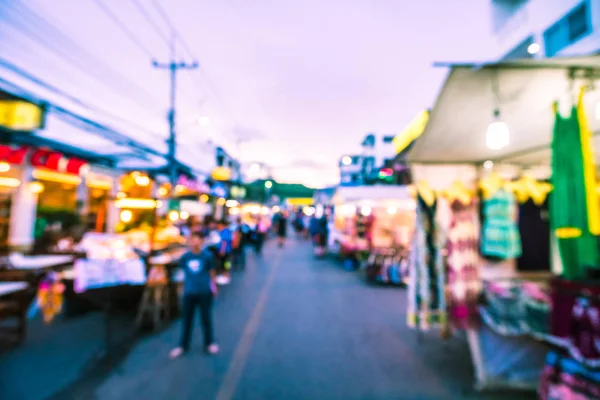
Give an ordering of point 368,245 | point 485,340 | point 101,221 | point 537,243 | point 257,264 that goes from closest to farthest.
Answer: point 485,340
point 537,243
point 368,245
point 257,264
point 101,221

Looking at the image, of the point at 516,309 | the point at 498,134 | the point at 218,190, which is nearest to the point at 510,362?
the point at 516,309

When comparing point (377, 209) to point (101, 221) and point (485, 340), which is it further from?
point (101, 221)

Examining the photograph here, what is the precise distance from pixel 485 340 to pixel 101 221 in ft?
50.6

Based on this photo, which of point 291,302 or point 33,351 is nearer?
point 33,351

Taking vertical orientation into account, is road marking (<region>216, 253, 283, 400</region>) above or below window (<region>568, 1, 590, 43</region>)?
below

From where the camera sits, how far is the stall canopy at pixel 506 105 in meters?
2.51

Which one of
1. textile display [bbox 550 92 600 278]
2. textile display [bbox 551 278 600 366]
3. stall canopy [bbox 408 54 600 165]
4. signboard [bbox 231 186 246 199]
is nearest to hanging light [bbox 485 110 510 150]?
stall canopy [bbox 408 54 600 165]

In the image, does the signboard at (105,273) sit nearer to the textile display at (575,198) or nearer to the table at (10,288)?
the table at (10,288)

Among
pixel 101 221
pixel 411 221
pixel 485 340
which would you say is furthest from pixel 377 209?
pixel 101 221

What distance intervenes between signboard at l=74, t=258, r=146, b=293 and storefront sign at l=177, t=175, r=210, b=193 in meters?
9.70

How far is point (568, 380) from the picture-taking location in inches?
106

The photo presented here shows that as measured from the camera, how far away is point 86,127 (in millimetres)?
7695

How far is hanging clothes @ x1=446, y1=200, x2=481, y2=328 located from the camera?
4164 mm

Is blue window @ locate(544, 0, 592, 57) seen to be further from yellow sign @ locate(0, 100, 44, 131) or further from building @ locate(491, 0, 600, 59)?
yellow sign @ locate(0, 100, 44, 131)
